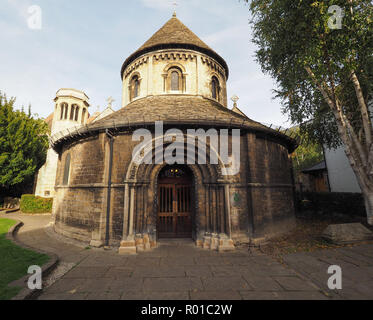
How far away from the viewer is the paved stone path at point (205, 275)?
387 cm

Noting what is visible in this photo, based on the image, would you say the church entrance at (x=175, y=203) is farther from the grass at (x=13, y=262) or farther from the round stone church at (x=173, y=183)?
the grass at (x=13, y=262)

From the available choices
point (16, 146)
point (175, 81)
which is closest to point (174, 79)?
point (175, 81)

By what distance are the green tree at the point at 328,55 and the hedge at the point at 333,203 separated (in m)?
3.32

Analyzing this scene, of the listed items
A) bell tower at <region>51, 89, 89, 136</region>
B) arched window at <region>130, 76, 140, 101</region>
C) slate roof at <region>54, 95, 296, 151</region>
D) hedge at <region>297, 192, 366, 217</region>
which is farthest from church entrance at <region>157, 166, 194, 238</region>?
bell tower at <region>51, 89, 89, 136</region>

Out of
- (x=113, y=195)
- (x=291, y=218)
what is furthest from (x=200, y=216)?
(x=291, y=218)

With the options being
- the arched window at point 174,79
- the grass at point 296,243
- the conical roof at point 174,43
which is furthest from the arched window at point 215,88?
the grass at point 296,243

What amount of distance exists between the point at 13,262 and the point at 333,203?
18.1 meters

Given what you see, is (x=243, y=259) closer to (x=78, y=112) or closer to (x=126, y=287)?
(x=126, y=287)

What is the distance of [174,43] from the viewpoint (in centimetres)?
1161

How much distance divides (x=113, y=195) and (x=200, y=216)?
152 inches

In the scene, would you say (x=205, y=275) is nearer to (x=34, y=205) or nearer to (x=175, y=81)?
(x=175, y=81)

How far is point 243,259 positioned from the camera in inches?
232

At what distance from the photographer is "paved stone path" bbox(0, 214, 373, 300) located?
3869 millimetres
